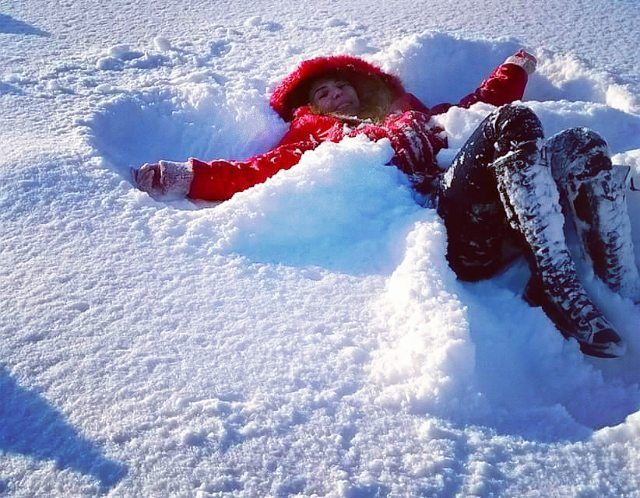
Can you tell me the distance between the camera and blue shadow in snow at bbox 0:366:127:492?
40.0 inches

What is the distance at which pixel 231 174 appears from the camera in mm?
1987

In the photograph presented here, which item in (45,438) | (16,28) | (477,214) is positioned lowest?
(45,438)

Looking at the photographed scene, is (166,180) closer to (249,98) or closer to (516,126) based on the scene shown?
(249,98)

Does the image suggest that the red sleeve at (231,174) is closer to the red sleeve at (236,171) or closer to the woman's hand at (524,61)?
the red sleeve at (236,171)

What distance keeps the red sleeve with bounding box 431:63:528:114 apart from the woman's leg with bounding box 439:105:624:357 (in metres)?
0.92

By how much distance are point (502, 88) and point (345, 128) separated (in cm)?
72

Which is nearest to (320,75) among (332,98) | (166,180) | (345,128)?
(332,98)

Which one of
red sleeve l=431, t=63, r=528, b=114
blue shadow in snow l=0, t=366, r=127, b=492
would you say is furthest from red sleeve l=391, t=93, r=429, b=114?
blue shadow in snow l=0, t=366, r=127, b=492

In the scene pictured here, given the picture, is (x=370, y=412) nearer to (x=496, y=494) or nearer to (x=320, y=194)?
(x=496, y=494)

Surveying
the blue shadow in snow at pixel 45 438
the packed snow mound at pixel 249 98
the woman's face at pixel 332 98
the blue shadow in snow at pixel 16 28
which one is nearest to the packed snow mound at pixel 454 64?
the packed snow mound at pixel 249 98

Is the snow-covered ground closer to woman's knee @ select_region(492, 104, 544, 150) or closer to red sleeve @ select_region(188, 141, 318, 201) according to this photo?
red sleeve @ select_region(188, 141, 318, 201)

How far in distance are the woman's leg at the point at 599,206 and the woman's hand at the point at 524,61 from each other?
104 cm

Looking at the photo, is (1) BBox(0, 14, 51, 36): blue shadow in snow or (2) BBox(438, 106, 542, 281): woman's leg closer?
(2) BBox(438, 106, 542, 281): woman's leg

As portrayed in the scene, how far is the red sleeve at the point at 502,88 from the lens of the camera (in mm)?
2395
